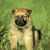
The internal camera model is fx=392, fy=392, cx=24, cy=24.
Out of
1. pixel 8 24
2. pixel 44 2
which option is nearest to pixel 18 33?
pixel 8 24

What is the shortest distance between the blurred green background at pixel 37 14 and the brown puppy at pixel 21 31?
34 centimetres

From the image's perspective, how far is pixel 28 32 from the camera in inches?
373

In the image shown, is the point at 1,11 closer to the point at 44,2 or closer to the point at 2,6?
Result: the point at 2,6

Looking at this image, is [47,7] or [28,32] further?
[47,7]

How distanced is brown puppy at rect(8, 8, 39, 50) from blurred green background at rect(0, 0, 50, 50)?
1.11 feet

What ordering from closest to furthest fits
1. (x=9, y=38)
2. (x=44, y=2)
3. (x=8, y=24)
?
(x=9, y=38), (x=8, y=24), (x=44, y=2)

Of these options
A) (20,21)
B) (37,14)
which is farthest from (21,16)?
(37,14)

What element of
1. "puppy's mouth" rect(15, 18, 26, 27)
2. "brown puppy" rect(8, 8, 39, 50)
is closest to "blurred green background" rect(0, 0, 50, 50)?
"brown puppy" rect(8, 8, 39, 50)

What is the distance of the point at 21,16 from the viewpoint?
9477 millimetres

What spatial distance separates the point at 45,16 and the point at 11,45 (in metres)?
2.87

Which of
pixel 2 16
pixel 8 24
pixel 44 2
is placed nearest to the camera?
pixel 8 24

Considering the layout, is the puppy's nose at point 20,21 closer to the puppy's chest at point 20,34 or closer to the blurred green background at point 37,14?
the puppy's chest at point 20,34

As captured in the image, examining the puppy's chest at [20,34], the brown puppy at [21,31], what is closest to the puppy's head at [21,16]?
the brown puppy at [21,31]

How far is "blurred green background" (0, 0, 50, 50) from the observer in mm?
9543
